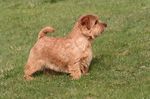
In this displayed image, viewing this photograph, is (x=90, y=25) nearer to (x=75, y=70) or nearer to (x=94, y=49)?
(x=75, y=70)

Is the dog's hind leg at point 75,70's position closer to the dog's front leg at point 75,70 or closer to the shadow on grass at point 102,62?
the dog's front leg at point 75,70

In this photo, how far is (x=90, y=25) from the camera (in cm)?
1307

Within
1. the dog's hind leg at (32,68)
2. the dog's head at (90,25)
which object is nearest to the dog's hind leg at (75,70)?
the dog's head at (90,25)

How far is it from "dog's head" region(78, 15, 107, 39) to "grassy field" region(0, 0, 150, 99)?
43.6 inches

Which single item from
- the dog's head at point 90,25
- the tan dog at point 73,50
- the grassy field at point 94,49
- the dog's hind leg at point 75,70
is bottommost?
the grassy field at point 94,49

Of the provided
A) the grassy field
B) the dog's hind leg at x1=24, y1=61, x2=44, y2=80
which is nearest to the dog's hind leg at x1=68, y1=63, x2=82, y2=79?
the grassy field

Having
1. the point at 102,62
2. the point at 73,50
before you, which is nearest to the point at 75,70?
the point at 73,50

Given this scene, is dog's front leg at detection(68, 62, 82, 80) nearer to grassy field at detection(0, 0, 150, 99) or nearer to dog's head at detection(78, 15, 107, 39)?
grassy field at detection(0, 0, 150, 99)

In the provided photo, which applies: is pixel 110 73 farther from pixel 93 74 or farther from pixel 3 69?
pixel 3 69

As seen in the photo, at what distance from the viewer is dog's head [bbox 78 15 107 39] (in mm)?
13016

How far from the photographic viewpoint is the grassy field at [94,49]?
1196 cm

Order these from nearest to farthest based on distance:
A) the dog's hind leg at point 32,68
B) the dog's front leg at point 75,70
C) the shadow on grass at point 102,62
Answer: the dog's front leg at point 75,70 < the dog's hind leg at point 32,68 < the shadow on grass at point 102,62

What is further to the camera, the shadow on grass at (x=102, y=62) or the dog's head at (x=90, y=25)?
the shadow on grass at (x=102, y=62)

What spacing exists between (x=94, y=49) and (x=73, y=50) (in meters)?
3.57
